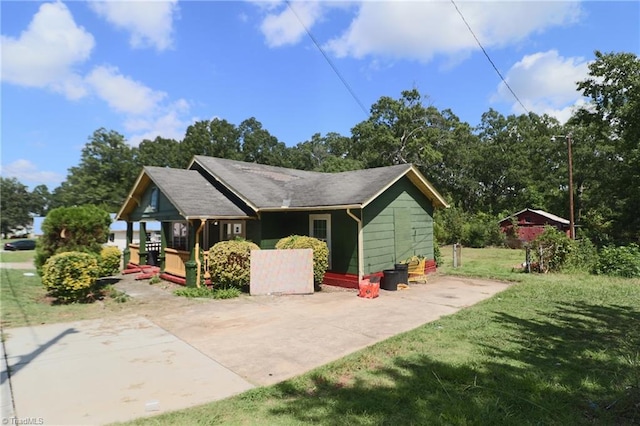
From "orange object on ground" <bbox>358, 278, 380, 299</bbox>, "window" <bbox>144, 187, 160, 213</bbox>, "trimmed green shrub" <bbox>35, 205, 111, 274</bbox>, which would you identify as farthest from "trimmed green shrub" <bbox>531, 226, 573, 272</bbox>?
"trimmed green shrub" <bbox>35, 205, 111, 274</bbox>

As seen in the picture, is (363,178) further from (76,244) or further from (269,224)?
(76,244)

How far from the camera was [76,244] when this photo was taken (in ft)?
36.1

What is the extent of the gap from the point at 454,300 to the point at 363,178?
577 centimetres

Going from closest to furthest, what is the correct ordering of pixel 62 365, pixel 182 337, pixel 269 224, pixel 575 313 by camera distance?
1. pixel 62 365
2. pixel 182 337
3. pixel 575 313
4. pixel 269 224

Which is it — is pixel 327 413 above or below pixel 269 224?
below

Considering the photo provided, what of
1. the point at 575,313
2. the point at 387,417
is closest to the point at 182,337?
the point at 387,417

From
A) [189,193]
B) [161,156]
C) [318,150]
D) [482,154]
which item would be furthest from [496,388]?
[318,150]

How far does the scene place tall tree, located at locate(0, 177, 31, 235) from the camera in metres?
72.5

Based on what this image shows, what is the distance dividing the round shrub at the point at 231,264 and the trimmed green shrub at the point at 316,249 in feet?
4.13

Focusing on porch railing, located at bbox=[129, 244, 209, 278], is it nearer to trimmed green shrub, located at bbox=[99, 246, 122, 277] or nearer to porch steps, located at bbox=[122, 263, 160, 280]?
porch steps, located at bbox=[122, 263, 160, 280]

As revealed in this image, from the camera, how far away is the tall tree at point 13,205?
238 feet

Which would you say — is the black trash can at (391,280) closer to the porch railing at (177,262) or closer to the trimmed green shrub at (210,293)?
the trimmed green shrub at (210,293)

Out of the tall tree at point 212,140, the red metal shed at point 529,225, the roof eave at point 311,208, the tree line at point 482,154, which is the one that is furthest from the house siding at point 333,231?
the tall tree at point 212,140

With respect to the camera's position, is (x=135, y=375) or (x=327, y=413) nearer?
(x=327, y=413)
